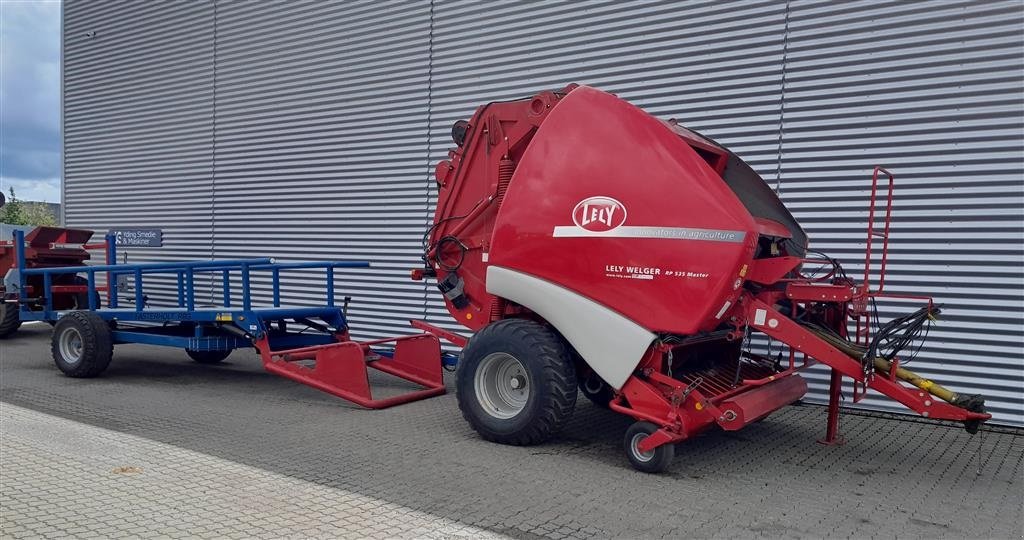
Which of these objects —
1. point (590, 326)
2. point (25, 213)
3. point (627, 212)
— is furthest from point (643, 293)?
point (25, 213)

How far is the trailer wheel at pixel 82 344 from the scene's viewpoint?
854cm

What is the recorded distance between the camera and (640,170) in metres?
5.31

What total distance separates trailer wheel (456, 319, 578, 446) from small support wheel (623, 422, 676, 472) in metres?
0.59

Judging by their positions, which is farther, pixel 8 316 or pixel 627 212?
pixel 8 316

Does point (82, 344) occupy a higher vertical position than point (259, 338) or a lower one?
lower

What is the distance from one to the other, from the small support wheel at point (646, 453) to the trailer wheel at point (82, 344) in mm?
6600

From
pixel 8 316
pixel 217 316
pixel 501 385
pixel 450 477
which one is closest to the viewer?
pixel 450 477

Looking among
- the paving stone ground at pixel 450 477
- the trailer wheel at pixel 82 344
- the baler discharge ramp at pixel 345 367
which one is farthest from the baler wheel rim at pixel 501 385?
the trailer wheel at pixel 82 344

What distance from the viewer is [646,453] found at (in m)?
5.18

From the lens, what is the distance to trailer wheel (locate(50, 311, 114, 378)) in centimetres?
854

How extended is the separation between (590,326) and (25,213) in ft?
178

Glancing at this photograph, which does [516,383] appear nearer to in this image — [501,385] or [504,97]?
[501,385]

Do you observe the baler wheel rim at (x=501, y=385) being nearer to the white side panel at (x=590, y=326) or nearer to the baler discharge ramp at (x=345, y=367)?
the white side panel at (x=590, y=326)

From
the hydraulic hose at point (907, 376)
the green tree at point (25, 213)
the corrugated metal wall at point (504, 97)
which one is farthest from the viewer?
the green tree at point (25, 213)
